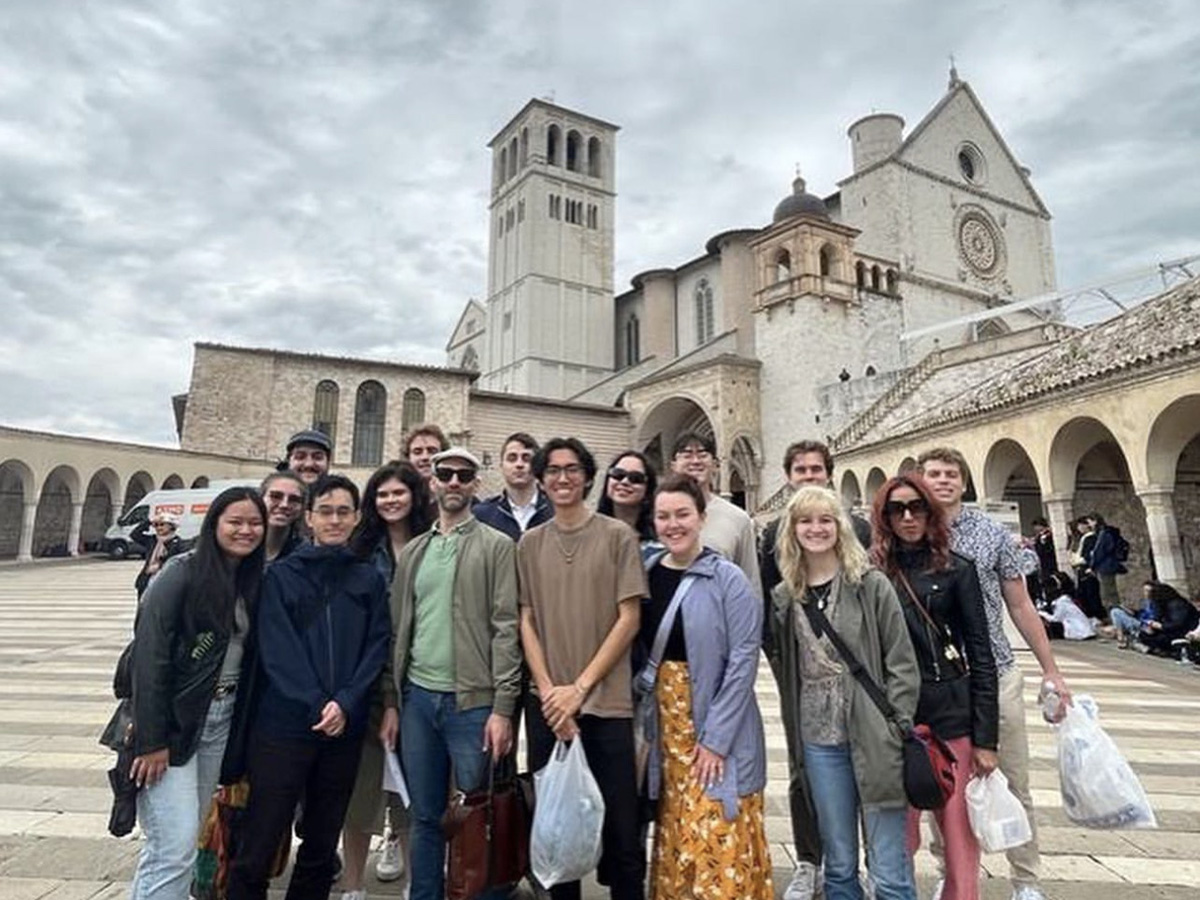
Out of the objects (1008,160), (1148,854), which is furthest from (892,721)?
(1008,160)

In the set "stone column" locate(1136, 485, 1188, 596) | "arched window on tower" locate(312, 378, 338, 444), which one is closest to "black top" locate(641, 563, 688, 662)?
"stone column" locate(1136, 485, 1188, 596)

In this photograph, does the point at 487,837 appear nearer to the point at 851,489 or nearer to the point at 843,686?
the point at 843,686

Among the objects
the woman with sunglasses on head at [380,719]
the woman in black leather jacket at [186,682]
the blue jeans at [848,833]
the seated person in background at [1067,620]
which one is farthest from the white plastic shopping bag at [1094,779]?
the seated person in background at [1067,620]

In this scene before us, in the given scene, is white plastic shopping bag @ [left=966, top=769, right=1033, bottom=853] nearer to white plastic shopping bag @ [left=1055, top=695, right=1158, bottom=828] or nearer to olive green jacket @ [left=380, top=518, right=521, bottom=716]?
white plastic shopping bag @ [left=1055, top=695, right=1158, bottom=828]

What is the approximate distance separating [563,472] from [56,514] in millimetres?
28351

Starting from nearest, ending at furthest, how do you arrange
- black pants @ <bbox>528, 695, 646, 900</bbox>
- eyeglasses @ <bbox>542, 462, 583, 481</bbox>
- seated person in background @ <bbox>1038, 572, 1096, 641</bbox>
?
black pants @ <bbox>528, 695, 646, 900</bbox> → eyeglasses @ <bbox>542, 462, 583, 481</bbox> → seated person in background @ <bbox>1038, 572, 1096, 641</bbox>

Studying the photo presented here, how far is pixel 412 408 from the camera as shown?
28109 millimetres

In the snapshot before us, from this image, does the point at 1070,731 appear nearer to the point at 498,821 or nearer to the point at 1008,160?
the point at 498,821

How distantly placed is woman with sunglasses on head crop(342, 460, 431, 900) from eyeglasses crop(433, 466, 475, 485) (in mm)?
264

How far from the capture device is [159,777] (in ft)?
8.03

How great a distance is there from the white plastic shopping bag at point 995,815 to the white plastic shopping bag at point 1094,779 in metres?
0.34

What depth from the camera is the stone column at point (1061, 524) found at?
1229 centimetres

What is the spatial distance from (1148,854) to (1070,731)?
1.33m

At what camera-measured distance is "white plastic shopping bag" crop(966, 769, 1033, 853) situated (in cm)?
253
